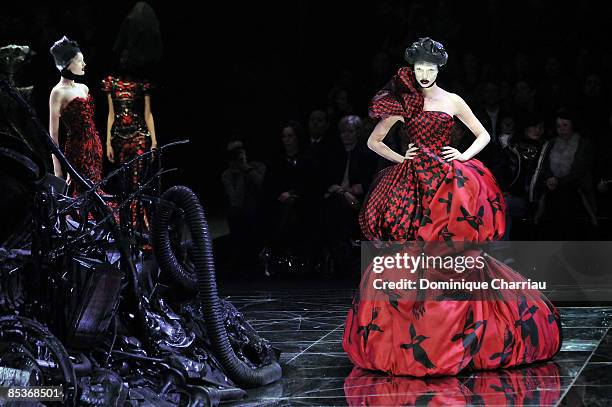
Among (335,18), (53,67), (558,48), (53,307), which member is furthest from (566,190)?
(53,307)

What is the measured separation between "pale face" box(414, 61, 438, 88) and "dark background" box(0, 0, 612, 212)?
3458 mm

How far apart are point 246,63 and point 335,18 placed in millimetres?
972

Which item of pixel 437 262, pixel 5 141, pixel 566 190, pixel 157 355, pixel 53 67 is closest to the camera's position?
pixel 5 141

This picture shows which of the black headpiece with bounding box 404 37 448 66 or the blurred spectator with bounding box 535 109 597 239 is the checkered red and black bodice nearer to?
the black headpiece with bounding box 404 37 448 66

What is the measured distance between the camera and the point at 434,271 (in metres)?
5.20

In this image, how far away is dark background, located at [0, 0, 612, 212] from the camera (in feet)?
30.1

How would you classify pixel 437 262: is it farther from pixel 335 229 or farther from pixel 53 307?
pixel 335 229

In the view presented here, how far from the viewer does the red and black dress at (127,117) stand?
8.88m

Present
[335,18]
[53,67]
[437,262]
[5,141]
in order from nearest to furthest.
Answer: [5,141] < [437,262] < [53,67] < [335,18]

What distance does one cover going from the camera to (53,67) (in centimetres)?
906

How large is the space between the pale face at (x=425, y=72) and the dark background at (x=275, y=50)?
346cm

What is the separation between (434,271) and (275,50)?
17.8 feet

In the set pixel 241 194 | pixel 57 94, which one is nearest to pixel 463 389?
pixel 57 94

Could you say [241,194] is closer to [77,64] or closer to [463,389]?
[77,64]
